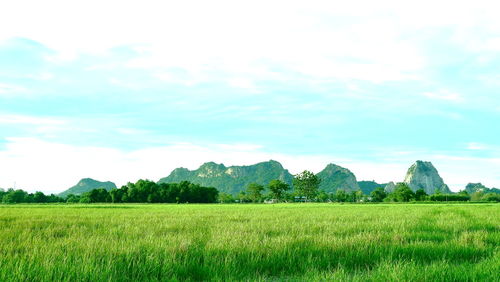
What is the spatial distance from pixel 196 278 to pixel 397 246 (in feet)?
14.7

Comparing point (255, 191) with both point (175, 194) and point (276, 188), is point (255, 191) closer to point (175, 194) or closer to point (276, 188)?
point (276, 188)

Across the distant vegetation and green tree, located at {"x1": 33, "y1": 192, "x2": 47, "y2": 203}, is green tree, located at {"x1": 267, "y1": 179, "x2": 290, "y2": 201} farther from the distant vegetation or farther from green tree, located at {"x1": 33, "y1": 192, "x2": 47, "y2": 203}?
green tree, located at {"x1": 33, "y1": 192, "x2": 47, "y2": 203}

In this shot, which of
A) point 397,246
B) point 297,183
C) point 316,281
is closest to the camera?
point 316,281

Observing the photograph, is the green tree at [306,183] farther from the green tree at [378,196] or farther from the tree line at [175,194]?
the green tree at [378,196]

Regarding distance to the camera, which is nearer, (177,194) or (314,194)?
(177,194)

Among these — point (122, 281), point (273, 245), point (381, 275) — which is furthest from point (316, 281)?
point (273, 245)

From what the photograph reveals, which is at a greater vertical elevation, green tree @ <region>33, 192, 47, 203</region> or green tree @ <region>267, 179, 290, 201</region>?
green tree @ <region>267, 179, 290, 201</region>

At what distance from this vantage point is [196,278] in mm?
5676

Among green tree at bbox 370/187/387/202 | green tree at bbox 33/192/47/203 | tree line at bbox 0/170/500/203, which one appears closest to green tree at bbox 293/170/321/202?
tree line at bbox 0/170/500/203

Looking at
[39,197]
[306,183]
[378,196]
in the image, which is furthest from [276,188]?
[39,197]

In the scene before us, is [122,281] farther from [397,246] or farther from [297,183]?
[297,183]

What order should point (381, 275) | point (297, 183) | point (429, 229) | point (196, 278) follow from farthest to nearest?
point (297, 183)
point (429, 229)
point (196, 278)
point (381, 275)

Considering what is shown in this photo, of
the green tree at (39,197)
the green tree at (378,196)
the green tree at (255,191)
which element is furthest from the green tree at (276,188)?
the green tree at (39,197)

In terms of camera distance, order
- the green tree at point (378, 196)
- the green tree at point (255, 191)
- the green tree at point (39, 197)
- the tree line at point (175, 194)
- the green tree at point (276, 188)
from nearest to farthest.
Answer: the tree line at point (175, 194), the green tree at point (39, 197), the green tree at point (276, 188), the green tree at point (378, 196), the green tree at point (255, 191)
